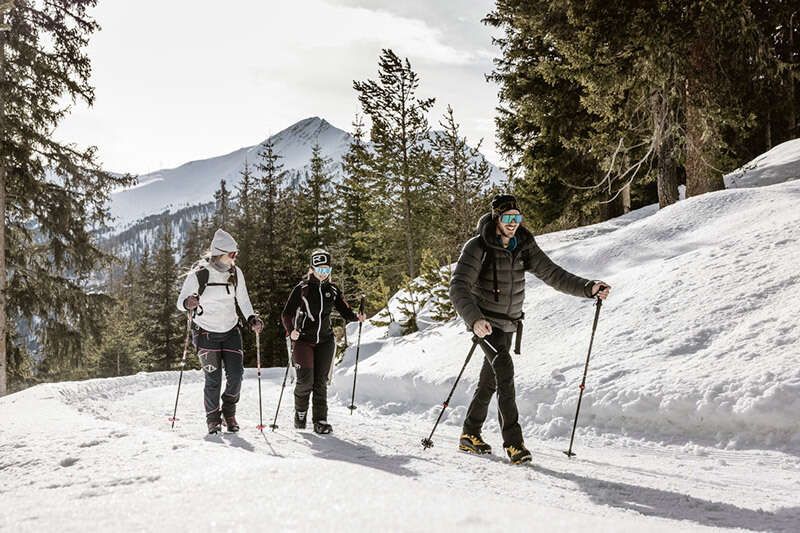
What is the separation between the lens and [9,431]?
5.38m

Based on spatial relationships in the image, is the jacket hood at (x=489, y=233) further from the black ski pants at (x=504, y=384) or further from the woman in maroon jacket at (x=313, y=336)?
the woman in maroon jacket at (x=313, y=336)

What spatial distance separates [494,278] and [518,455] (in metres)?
1.57

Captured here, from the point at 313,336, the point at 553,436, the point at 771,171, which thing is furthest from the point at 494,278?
the point at 771,171

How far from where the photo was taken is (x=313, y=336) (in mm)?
7227

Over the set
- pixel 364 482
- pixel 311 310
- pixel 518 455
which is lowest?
pixel 518 455

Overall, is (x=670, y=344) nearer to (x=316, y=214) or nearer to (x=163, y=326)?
(x=316, y=214)

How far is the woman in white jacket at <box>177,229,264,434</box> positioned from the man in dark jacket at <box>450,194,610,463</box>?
294 cm

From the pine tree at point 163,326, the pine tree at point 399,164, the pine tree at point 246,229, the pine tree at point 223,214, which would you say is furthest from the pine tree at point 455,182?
the pine tree at point 223,214

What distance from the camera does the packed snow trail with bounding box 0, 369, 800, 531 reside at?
225cm

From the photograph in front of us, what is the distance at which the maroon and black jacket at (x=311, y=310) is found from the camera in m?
7.21

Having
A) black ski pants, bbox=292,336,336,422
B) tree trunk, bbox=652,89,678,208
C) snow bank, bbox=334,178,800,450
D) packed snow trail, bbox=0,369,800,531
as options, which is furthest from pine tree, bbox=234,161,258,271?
packed snow trail, bbox=0,369,800,531

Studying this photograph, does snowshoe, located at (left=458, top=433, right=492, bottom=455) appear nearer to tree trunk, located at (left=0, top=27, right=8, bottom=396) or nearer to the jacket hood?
the jacket hood

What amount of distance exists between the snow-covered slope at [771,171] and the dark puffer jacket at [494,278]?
13.4 metres

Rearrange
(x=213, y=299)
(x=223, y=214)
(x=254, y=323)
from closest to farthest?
(x=213, y=299) → (x=254, y=323) → (x=223, y=214)
